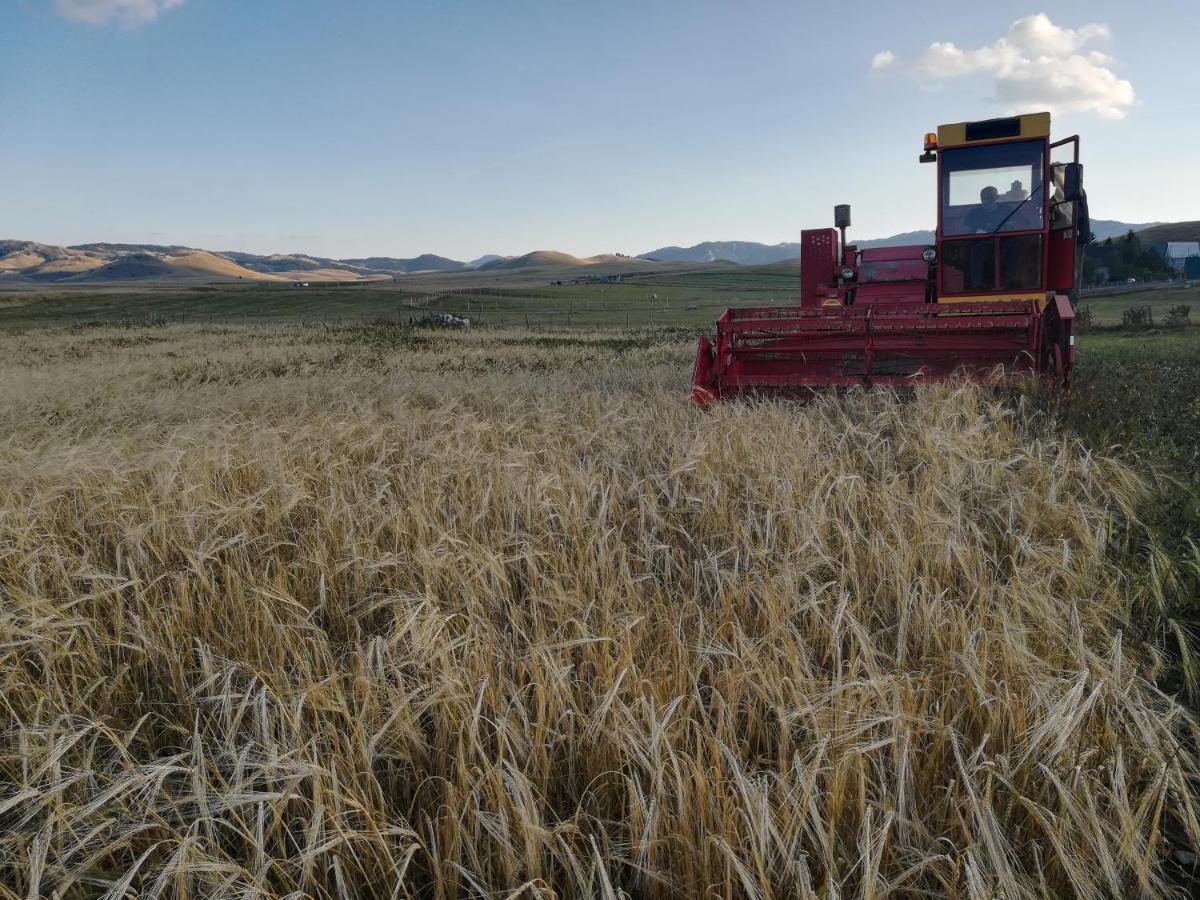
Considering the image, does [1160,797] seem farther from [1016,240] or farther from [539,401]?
[1016,240]

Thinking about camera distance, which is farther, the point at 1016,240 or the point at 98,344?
the point at 98,344

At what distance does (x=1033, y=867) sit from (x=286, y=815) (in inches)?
66.1

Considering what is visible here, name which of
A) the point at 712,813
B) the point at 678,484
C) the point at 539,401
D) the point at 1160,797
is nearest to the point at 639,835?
the point at 712,813

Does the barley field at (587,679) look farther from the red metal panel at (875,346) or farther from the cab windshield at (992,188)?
the cab windshield at (992,188)

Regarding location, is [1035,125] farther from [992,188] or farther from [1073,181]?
[1073,181]

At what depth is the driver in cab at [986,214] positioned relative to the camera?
10.0m

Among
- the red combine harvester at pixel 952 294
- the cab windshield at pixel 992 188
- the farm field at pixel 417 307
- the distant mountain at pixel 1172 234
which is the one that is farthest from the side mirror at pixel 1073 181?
the distant mountain at pixel 1172 234

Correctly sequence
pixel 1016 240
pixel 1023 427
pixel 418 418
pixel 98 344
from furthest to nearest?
1. pixel 98 344
2. pixel 1016 240
3. pixel 418 418
4. pixel 1023 427

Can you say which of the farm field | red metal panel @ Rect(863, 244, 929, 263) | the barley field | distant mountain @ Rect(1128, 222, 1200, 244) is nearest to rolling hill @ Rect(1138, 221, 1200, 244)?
distant mountain @ Rect(1128, 222, 1200, 244)

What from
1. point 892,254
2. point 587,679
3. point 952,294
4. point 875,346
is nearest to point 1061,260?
point 952,294

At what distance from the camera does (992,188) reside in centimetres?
1012

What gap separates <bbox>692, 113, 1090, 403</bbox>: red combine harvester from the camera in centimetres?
727

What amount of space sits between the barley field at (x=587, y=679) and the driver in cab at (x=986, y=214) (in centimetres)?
672

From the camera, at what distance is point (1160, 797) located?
1.67m
